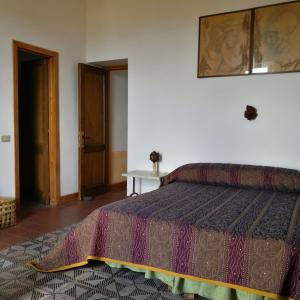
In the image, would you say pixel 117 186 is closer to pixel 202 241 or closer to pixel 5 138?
pixel 5 138

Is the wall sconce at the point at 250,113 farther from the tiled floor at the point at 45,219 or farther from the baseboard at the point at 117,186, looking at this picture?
the baseboard at the point at 117,186

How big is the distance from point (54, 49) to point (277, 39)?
2906mm

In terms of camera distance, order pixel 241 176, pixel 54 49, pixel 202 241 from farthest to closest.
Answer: pixel 54 49 < pixel 241 176 < pixel 202 241

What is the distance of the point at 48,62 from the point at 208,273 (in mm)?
3706

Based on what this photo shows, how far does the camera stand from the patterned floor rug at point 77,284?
→ 2191mm

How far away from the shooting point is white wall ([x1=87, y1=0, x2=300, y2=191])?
3.63m

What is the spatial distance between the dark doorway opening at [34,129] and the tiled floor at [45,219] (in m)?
0.39

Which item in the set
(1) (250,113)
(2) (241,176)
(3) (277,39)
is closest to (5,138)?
(2) (241,176)

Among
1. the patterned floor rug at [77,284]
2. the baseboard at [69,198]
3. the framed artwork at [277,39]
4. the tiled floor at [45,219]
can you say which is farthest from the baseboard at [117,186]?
the framed artwork at [277,39]

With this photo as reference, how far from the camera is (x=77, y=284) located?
234cm

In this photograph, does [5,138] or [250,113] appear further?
[5,138]

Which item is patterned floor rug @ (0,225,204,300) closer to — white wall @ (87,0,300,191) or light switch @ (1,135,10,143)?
light switch @ (1,135,10,143)

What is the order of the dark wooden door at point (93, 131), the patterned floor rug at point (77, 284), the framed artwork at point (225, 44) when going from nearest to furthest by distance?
the patterned floor rug at point (77, 284)
the framed artwork at point (225, 44)
the dark wooden door at point (93, 131)

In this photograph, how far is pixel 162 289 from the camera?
90.1 inches
